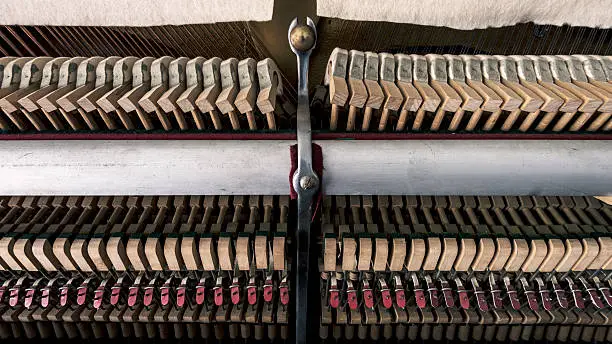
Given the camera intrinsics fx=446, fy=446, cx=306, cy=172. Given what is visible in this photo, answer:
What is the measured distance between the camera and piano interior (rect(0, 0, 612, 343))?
1505mm

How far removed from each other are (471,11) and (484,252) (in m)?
0.92

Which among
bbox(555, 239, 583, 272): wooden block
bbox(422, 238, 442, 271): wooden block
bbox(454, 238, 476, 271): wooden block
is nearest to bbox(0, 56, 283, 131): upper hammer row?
bbox(422, 238, 442, 271): wooden block

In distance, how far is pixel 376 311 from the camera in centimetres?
191

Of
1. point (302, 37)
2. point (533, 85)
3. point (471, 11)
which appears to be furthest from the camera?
point (471, 11)

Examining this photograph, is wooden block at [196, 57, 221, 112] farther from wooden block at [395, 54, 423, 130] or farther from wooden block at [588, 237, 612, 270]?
wooden block at [588, 237, 612, 270]

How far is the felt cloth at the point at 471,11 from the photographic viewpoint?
170 cm

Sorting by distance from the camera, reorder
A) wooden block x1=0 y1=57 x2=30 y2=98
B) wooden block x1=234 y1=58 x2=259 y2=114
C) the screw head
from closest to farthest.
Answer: the screw head → wooden block x1=234 y1=58 x2=259 y2=114 → wooden block x1=0 y1=57 x2=30 y2=98

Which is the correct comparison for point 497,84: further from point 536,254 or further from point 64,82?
point 64,82

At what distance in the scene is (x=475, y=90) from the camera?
5.06 feet

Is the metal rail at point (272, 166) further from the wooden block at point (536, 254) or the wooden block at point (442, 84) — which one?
the wooden block at point (536, 254)

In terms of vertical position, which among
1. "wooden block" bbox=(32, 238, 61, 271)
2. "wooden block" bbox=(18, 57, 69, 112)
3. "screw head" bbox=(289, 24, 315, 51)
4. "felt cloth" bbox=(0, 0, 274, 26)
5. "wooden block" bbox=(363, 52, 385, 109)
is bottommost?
"wooden block" bbox=(32, 238, 61, 271)

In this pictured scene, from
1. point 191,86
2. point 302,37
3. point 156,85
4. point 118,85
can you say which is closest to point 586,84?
point 302,37

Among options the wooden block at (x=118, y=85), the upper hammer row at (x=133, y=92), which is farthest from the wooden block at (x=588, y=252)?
the wooden block at (x=118, y=85)

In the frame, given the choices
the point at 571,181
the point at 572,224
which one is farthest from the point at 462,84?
the point at 572,224
